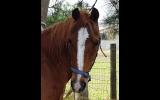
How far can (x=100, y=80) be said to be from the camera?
1823 millimetres

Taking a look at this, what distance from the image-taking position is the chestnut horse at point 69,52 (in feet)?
5.88

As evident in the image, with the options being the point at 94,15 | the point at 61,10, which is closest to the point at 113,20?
the point at 94,15

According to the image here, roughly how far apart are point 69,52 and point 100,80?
0.18 metres

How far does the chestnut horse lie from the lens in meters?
1.79

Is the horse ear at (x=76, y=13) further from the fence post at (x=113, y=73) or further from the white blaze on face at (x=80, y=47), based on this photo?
the fence post at (x=113, y=73)

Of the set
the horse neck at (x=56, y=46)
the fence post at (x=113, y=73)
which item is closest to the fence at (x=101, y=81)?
the fence post at (x=113, y=73)

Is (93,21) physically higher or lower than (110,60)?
higher

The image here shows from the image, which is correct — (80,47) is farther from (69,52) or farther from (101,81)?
(101,81)

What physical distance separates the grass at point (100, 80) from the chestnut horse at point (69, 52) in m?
0.03
